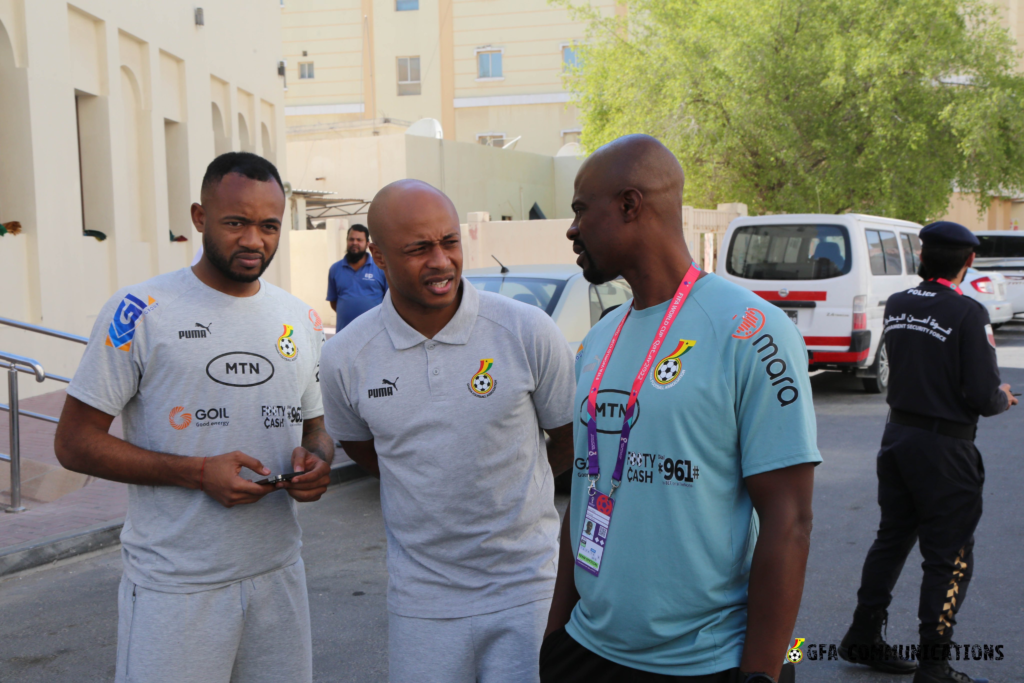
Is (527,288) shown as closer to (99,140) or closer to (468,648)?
(468,648)

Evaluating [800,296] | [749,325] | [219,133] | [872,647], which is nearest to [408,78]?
[219,133]

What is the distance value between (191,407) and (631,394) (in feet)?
4.04

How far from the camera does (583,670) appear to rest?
75.8 inches

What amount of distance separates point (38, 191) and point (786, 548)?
10.2 metres

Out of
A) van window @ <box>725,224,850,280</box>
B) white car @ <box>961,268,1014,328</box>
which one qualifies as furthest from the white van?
white car @ <box>961,268,1014,328</box>

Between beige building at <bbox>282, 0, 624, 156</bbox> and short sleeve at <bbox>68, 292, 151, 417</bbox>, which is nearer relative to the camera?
short sleeve at <bbox>68, 292, 151, 417</bbox>

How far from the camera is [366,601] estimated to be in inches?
199

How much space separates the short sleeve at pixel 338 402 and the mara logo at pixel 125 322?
48 centimetres

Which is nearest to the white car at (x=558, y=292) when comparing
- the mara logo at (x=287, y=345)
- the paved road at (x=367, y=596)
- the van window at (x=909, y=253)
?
the paved road at (x=367, y=596)

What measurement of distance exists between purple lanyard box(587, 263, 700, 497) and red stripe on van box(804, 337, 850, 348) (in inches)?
389

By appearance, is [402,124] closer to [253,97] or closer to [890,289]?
[253,97]

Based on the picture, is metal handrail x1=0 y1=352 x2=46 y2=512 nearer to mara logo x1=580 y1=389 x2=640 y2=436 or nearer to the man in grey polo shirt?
the man in grey polo shirt

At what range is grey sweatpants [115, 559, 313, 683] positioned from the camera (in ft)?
7.77

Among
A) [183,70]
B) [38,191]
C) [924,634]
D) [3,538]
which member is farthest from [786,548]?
[183,70]
